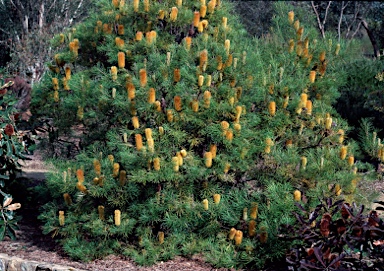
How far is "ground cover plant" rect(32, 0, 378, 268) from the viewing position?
17.1 feet

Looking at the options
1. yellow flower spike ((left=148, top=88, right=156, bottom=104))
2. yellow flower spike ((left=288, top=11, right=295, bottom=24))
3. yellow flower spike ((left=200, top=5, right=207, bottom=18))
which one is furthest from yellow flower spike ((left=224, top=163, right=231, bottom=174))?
yellow flower spike ((left=288, top=11, right=295, bottom=24))

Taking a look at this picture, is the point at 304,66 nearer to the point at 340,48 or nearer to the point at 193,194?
the point at 340,48

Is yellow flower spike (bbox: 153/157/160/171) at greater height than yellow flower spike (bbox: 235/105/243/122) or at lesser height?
lesser

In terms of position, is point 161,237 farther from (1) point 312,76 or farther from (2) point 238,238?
(1) point 312,76

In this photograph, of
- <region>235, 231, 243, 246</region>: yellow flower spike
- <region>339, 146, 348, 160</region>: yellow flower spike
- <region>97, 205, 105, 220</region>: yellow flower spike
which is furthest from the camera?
<region>97, 205, 105, 220</region>: yellow flower spike

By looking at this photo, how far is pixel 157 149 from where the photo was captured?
17.2ft

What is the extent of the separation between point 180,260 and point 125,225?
0.58m

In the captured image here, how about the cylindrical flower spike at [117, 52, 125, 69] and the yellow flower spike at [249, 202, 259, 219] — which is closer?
the yellow flower spike at [249, 202, 259, 219]

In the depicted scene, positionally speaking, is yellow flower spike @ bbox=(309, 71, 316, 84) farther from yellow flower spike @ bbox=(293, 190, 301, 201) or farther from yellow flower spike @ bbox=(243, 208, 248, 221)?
yellow flower spike @ bbox=(243, 208, 248, 221)

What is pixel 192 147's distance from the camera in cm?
556

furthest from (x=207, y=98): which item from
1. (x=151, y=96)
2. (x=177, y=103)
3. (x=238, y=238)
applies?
(x=238, y=238)

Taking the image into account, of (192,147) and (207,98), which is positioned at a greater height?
(207,98)

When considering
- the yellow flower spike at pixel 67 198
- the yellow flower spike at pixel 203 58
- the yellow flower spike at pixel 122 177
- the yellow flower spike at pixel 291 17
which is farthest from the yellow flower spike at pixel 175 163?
the yellow flower spike at pixel 291 17

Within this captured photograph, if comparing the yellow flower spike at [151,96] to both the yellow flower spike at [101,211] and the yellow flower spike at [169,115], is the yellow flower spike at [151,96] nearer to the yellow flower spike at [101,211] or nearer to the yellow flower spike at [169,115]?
the yellow flower spike at [169,115]
